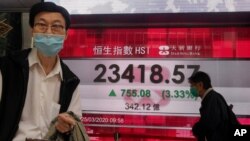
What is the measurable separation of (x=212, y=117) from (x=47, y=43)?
2459 millimetres

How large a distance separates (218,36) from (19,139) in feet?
9.85

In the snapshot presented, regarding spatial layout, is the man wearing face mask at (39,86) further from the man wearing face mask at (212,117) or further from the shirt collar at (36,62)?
the man wearing face mask at (212,117)

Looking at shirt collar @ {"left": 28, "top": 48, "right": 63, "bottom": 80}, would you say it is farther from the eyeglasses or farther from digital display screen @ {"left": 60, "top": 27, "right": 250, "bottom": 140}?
digital display screen @ {"left": 60, "top": 27, "right": 250, "bottom": 140}

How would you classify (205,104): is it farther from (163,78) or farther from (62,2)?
(62,2)

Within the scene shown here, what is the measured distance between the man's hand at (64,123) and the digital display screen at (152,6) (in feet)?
8.19

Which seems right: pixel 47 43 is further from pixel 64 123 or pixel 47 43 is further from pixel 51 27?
pixel 64 123

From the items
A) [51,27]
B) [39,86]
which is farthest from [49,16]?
[39,86]

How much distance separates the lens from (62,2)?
3.94 m

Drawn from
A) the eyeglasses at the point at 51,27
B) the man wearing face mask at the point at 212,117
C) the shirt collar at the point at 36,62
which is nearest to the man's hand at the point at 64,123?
the shirt collar at the point at 36,62

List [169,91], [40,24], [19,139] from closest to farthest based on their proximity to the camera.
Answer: [19,139] → [40,24] → [169,91]

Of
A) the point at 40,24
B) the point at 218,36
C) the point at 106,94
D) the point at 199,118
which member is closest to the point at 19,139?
the point at 40,24

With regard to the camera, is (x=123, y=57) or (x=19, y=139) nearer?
(x=19, y=139)

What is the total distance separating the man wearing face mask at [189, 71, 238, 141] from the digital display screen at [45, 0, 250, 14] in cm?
81

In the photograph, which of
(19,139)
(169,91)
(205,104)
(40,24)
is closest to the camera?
(19,139)
